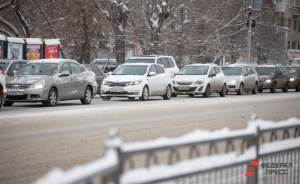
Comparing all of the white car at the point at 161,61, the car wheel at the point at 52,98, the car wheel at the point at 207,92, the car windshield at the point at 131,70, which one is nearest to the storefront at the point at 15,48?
the white car at the point at 161,61

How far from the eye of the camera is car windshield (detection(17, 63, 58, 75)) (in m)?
26.1

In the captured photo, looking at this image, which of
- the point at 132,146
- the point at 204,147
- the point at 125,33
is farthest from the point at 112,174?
the point at 125,33

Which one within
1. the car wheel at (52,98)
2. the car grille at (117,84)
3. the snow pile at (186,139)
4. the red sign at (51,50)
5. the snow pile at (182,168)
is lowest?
the car wheel at (52,98)

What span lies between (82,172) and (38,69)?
Result: 75.0ft

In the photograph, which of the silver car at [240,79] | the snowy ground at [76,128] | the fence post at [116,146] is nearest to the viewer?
the fence post at [116,146]

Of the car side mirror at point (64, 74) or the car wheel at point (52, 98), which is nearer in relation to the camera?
the car wheel at point (52, 98)

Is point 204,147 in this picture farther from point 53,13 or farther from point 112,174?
point 53,13

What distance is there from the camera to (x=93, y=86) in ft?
93.1

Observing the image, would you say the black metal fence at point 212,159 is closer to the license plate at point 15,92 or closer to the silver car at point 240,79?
the license plate at point 15,92

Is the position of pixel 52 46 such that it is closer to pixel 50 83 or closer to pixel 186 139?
pixel 50 83

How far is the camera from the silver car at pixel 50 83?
25.1 metres

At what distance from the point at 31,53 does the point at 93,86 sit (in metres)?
13.8

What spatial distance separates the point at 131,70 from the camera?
32.5 meters

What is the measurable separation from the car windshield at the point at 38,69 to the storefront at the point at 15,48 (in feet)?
42.4
